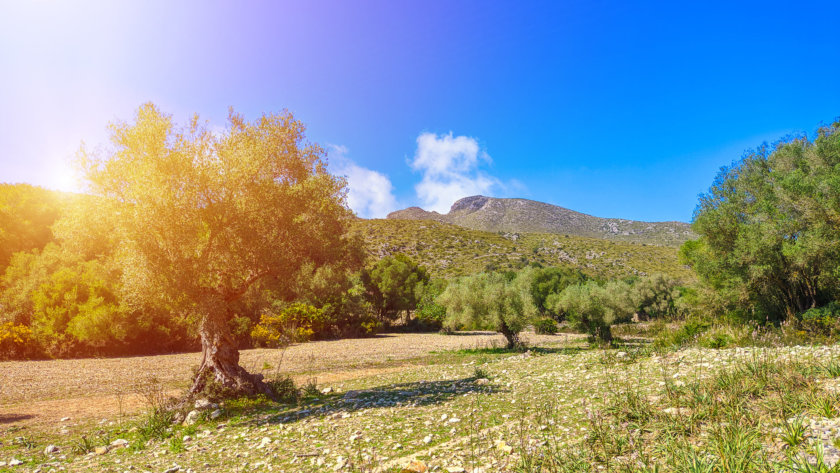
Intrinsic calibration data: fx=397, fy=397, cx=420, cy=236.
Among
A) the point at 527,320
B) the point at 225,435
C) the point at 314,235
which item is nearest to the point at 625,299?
the point at 527,320

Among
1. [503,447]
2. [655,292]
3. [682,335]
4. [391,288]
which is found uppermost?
[391,288]

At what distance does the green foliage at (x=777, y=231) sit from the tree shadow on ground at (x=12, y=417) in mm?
Result: 31204

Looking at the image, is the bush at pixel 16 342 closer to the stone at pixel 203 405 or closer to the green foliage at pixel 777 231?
the stone at pixel 203 405

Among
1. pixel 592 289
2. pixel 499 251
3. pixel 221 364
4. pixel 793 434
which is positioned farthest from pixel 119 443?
pixel 499 251

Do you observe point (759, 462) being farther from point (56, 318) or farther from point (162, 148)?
point (56, 318)

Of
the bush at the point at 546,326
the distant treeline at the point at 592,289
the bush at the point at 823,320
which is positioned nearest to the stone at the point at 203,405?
the distant treeline at the point at 592,289

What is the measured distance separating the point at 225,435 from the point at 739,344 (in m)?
17.1

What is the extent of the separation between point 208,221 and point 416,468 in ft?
30.0

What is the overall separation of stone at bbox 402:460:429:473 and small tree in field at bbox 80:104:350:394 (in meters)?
7.90

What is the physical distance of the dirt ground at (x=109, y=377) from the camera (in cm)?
1132

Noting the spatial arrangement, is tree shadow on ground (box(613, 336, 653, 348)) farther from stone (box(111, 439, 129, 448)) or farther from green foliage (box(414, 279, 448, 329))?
green foliage (box(414, 279, 448, 329))

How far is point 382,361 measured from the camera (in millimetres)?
23766

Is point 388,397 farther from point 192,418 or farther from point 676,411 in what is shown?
point 676,411

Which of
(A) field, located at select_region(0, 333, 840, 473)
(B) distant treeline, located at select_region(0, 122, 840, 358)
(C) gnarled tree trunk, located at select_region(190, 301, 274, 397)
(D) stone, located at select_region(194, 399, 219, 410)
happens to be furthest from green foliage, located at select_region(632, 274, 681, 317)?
(D) stone, located at select_region(194, 399, 219, 410)
